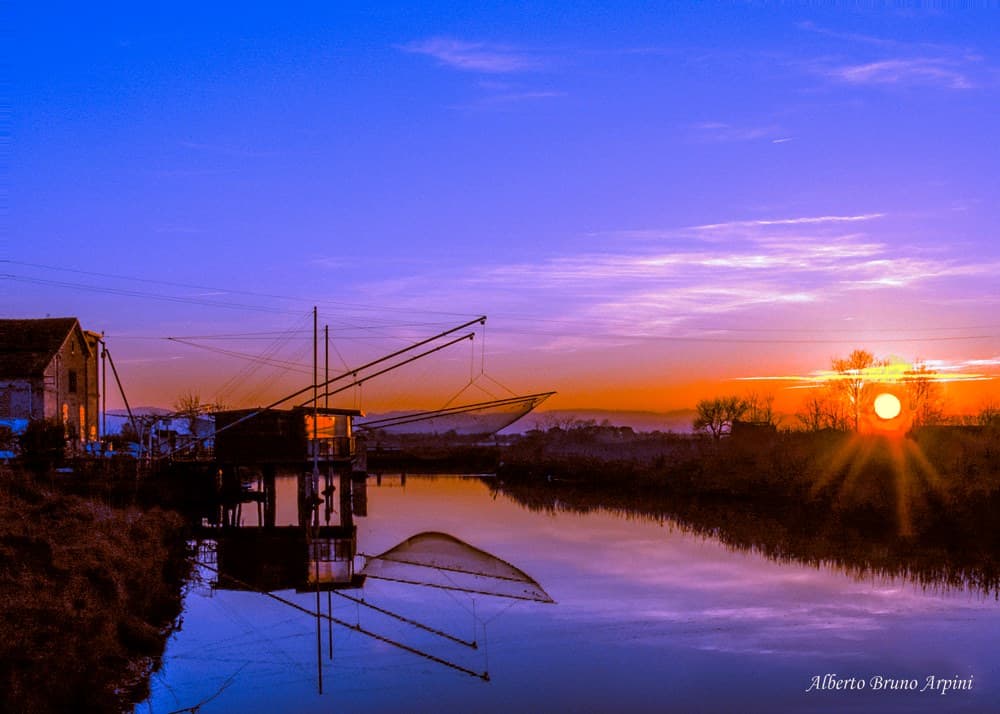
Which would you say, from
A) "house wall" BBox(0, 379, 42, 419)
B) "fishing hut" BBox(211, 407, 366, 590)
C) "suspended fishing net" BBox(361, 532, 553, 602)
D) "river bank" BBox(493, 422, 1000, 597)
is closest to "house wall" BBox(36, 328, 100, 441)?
"house wall" BBox(0, 379, 42, 419)

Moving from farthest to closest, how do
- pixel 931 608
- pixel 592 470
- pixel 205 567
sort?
pixel 592 470 → pixel 205 567 → pixel 931 608

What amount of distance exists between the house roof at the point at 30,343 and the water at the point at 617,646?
1002 inches

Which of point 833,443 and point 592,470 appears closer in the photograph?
point 833,443

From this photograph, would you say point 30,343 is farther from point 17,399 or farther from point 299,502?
point 299,502

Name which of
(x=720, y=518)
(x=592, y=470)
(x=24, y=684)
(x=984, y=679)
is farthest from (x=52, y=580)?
(x=592, y=470)

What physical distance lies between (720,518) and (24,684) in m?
29.9

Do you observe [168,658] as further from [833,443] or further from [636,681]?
[833,443]

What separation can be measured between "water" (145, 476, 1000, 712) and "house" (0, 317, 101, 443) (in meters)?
24.9

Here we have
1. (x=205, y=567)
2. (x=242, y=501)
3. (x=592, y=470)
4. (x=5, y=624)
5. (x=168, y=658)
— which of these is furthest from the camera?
(x=592, y=470)

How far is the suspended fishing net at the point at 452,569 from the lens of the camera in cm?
2500

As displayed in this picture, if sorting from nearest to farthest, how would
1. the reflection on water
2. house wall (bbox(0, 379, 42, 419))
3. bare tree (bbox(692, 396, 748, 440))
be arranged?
the reflection on water, house wall (bbox(0, 379, 42, 419)), bare tree (bbox(692, 396, 748, 440))

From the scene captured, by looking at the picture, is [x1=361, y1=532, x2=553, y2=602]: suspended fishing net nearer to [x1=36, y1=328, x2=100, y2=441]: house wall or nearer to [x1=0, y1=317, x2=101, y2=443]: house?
[x1=0, y1=317, x2=101, y2=443]: house

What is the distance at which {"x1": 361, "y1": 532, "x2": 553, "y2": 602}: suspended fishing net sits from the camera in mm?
25000

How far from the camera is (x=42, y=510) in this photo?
2536cm
